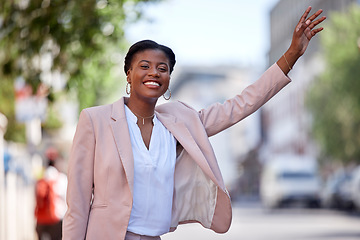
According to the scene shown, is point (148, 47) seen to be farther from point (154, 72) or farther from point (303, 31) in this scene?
point (303, 31)

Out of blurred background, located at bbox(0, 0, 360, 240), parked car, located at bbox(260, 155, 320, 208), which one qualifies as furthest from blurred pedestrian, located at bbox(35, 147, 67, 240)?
parked car, located at bbox(260, 155, 320, 208)

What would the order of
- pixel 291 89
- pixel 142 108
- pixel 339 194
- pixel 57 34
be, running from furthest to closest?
pixel 291 89 < pixel 339 194 < pixel 57 34 < pixel 142 108

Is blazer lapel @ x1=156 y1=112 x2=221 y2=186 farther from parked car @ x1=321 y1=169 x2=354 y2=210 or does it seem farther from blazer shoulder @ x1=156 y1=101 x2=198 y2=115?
parked car @ x1=321 y1=169 x2=354 y2=210

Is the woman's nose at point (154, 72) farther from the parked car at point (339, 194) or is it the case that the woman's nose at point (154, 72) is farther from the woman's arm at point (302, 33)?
the parked car at point (339, 194)

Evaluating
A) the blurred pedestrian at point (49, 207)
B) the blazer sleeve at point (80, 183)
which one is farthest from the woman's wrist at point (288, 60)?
the blurred pedestrian at point (49, 207)

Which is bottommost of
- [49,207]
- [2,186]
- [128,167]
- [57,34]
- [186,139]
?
[128,167]

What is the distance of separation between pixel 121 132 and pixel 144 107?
18 centimetres

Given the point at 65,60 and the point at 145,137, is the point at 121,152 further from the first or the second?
the point at 65,60

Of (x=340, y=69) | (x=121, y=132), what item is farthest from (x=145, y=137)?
(x=340, y=69)

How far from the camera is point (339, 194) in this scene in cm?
3431

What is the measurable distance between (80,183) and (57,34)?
6807 millimetres

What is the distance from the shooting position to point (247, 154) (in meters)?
111

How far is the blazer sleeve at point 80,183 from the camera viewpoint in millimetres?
4000

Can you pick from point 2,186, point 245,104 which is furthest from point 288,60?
point 2,186
